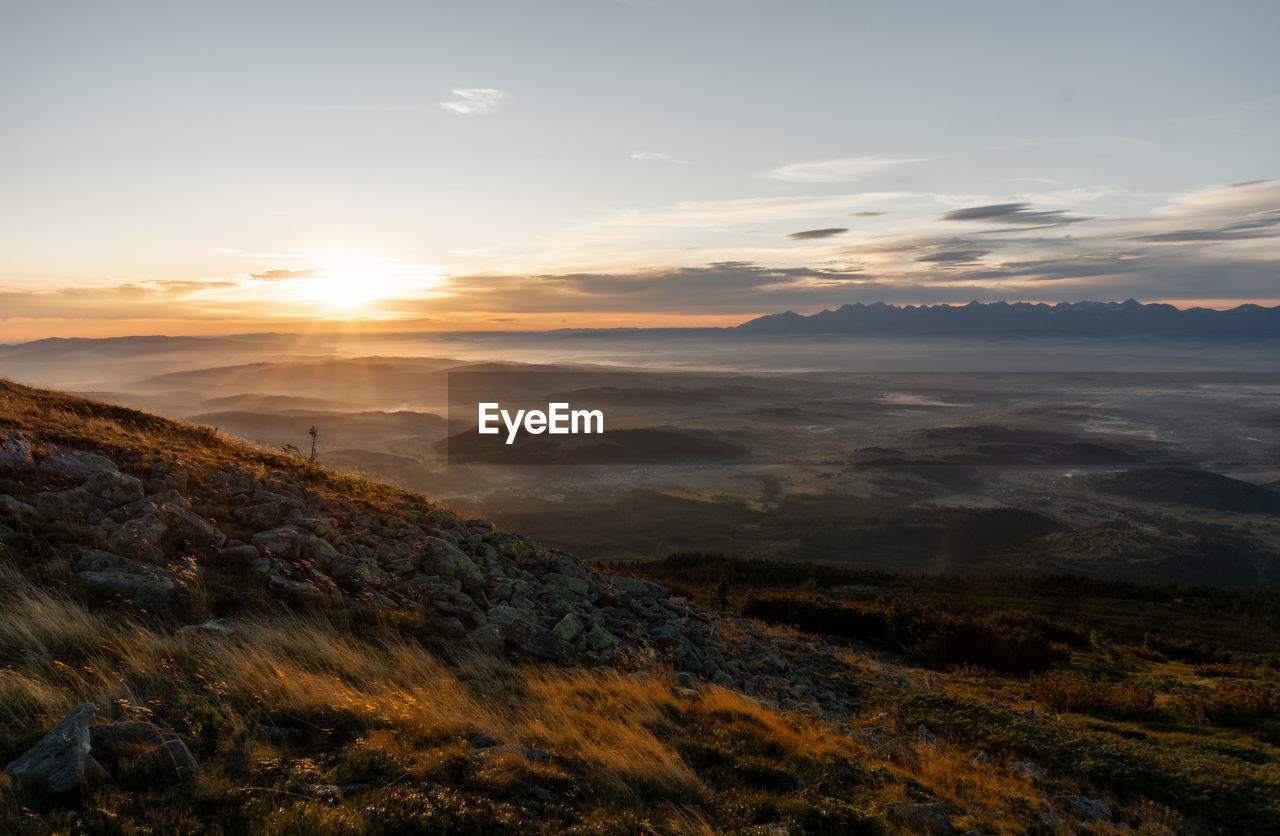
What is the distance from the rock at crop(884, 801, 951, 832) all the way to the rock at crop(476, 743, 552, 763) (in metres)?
2.75

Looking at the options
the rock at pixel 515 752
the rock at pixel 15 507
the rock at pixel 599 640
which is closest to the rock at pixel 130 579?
the rock at pixel 15 507

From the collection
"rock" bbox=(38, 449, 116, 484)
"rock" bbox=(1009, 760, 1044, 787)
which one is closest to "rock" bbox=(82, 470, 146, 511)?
"rock" bbox=(38, 449, 116, 484)

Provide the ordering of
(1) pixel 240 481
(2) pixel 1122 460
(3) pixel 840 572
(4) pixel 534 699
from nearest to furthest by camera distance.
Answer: (4) pixel 534 699, (1) pixel 240 481, (3) pixel 840 572, (2) pixel 1122 460

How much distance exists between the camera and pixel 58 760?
12.1ft

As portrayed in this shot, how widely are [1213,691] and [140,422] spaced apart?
2198 centimetres

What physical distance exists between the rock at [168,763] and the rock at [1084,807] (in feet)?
23.8

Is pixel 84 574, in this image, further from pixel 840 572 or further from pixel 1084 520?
pixel 1084 520

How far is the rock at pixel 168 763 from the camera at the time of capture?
3.93 m

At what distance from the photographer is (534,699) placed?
6258 millimetres

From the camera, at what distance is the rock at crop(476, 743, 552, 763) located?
190 inches

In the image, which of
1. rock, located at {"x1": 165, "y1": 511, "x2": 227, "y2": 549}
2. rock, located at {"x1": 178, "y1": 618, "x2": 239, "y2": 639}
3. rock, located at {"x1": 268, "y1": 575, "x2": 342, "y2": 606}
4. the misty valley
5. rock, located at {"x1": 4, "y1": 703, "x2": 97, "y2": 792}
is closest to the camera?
rock, located at {"x1": 4, "y1": 703, "x2": 97, "y2": 792}

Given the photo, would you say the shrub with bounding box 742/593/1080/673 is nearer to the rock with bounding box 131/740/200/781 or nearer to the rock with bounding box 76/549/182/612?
the rock with bounding box 76/549/182/612

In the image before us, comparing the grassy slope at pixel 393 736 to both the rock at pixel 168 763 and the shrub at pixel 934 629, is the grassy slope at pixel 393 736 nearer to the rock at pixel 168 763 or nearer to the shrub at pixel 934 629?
the rock at pixel 168 763

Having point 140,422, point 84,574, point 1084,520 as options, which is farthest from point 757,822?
point 1084,520
